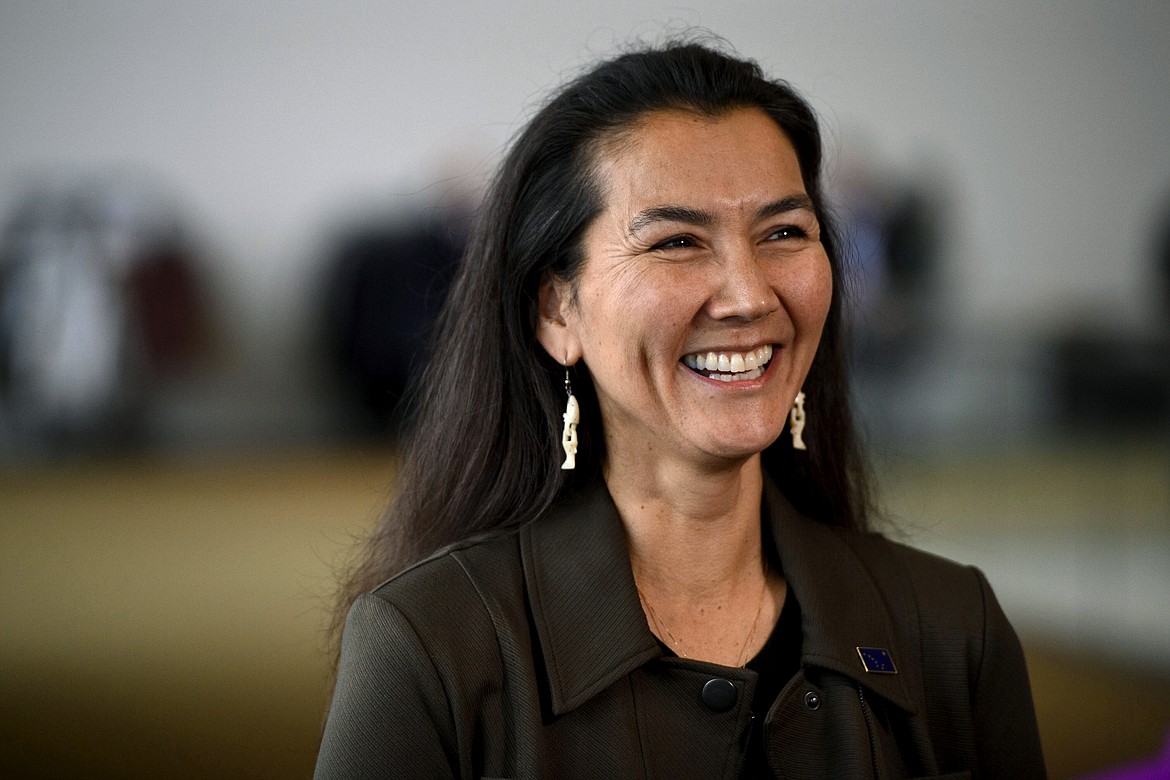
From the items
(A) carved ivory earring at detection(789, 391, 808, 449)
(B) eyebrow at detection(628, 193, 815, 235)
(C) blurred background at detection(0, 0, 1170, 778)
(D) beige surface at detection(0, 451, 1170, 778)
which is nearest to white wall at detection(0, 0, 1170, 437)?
(C) blurred background at detection(0, 0, 1170, 778)

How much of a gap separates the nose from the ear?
0.70 ft

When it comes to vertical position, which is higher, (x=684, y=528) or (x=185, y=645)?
(x=684, y=528)

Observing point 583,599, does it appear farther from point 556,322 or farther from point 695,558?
point 556,322

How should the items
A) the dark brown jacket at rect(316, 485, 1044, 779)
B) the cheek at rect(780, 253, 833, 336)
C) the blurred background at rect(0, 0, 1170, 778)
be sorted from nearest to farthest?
the dark brown jacket at rect(316, 485, 1044, 779) < the cheek at rect(780, 253, 833, 336) < the blurred background at rect(0, 0, 1170, 778)

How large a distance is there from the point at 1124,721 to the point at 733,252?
340cm

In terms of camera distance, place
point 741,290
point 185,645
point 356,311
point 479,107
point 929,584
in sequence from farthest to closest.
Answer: point 479,107, point 356,311, point 185,645, point 929,584, point 741,290

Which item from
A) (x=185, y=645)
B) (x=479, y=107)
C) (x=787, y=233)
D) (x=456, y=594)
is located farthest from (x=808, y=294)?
(x=479, y=107)

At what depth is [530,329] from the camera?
163 cm

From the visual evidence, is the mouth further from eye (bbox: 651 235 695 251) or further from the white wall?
the white wall

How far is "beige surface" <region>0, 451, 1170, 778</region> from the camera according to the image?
3.66m

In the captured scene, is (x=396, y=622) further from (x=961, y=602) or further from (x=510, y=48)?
(x=510, y=48)

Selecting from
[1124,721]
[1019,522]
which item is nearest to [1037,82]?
[1019,522]

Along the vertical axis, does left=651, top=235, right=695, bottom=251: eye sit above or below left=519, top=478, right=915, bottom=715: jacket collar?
above

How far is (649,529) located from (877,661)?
34cm
